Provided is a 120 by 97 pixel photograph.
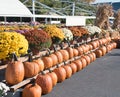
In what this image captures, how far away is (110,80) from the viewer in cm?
962

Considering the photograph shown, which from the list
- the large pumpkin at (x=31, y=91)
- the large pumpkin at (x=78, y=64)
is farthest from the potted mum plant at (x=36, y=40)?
the large pumpkin at (x=31, y=91)

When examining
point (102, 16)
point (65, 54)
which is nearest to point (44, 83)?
point (65, 54)

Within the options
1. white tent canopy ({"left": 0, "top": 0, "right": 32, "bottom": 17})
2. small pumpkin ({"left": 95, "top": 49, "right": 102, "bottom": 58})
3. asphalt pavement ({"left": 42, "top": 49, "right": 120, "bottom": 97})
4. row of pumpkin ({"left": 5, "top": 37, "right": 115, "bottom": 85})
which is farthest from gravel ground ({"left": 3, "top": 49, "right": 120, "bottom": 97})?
white tent canopy ({"left": 0, "top": 0, "right": 32, "bottom": 17})

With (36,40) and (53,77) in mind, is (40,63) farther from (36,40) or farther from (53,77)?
(36,40)

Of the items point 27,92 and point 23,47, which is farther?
point 23,47

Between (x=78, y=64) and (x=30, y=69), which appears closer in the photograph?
(x=30, y=69)

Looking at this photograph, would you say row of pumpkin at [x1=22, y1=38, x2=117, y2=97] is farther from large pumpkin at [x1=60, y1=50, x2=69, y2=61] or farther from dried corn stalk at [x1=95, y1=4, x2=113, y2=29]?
dried corn stalk at [x1=95, y1=4, x2=113, y2=29]

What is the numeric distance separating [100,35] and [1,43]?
1042 cm

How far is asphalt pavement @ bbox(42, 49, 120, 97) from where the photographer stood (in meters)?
7.96

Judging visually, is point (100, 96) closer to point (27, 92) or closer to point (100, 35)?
point (27, 92)

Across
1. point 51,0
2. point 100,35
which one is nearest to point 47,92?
point 100,35

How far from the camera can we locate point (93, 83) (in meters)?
9.15

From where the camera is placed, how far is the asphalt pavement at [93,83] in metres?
7.96

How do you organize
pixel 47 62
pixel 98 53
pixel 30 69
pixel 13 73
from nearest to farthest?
pixel 13 73 < pixel 30 69 < pixel 47 62 < pixel 98 53
